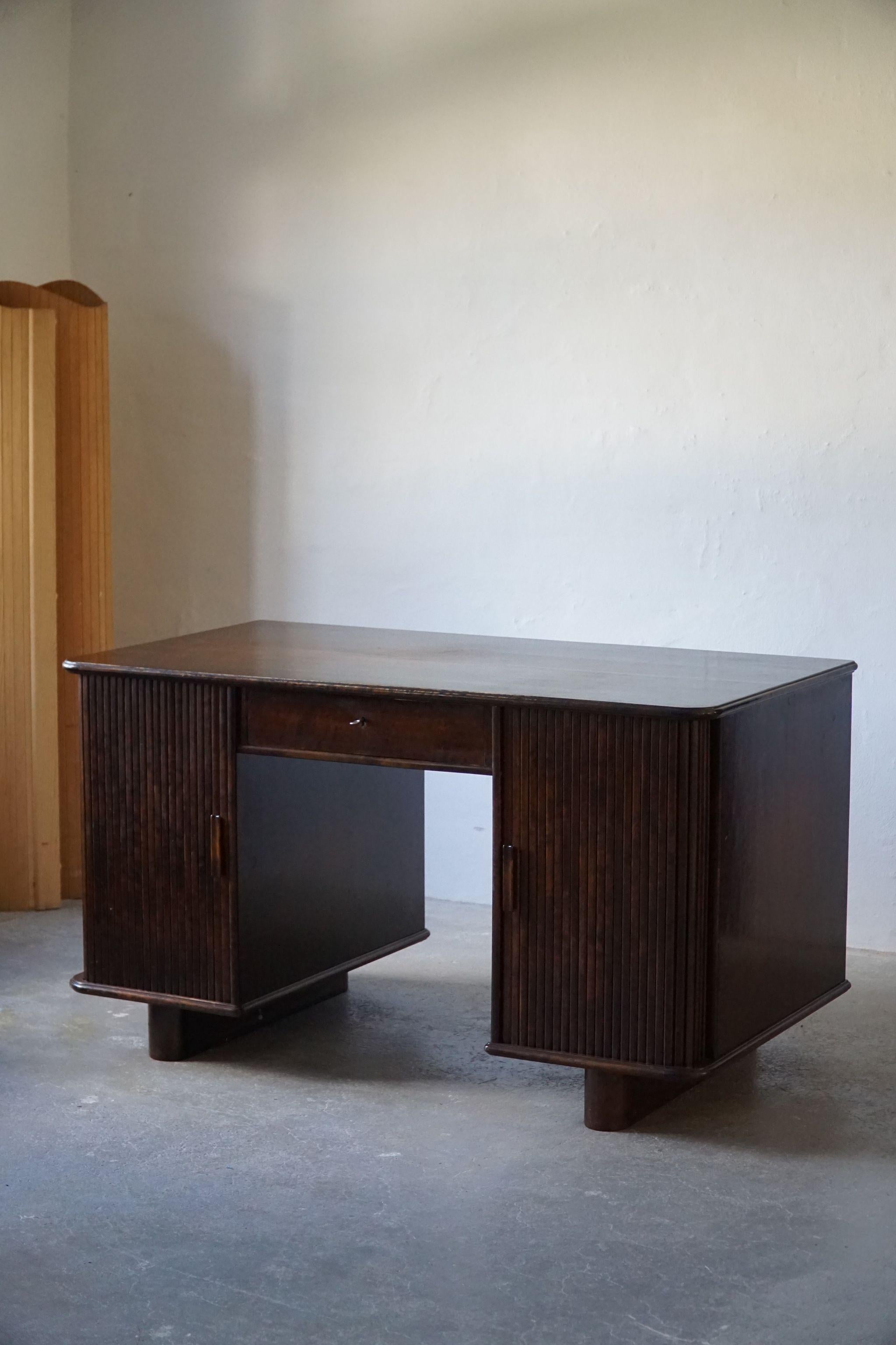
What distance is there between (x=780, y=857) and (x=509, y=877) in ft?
1.64

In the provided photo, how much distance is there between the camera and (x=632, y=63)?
162 inches

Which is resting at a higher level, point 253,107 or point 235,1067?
point 253,107

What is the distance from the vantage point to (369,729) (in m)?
2.90

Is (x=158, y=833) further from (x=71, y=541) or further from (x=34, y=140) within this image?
(x=34, y=140)

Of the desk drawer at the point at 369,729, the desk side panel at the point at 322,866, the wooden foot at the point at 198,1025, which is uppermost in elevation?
the desk drawer at the point at 369,729

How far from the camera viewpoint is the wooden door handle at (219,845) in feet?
10.1

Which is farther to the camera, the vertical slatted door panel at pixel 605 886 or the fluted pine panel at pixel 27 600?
the fluted pine panel at pixel 27 600

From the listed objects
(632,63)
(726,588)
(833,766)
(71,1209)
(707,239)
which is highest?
(632,63)

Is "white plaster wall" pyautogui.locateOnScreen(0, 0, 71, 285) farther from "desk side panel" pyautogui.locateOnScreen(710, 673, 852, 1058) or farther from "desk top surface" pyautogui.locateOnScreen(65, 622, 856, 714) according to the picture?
"desk side panel" pyautogui.locateOnScreen(710, 673, 852, 1058)

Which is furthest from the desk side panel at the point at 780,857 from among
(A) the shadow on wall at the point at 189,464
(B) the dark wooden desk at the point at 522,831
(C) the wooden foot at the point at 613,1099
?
(A) the shadow on wall at the point at 189,464

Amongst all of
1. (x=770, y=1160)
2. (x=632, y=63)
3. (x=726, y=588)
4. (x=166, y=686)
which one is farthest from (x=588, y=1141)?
(x=632, y=63)

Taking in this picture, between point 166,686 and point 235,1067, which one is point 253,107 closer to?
point 166,686

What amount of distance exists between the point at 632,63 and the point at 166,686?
212 centimetres

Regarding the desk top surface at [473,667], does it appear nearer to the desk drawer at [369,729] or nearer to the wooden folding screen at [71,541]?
the desk drawer at [369,729]
